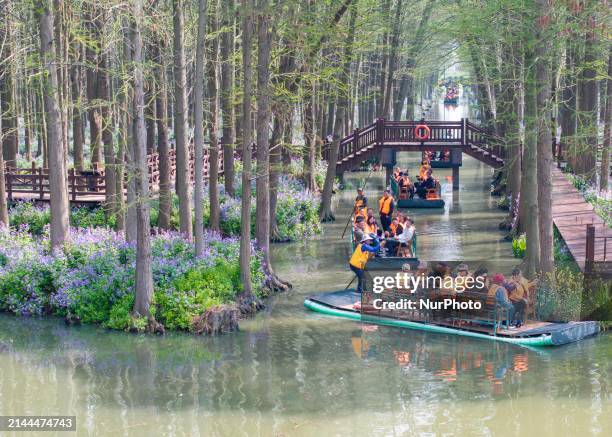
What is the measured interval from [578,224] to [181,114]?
35.7ft

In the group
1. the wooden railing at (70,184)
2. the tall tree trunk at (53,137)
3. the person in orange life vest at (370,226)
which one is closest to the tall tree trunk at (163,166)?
the tall tree trunk at (53,137)

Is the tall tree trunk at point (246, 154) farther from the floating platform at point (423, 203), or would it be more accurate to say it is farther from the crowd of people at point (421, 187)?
the crowd of people at point (421, 187)

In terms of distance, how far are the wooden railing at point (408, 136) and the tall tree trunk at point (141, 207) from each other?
2542 cm

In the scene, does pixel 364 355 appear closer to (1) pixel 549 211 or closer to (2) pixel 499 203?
(1) pixel 549 211

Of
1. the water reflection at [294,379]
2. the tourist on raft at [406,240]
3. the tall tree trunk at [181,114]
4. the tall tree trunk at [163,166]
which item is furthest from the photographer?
the tall tree trunk at [163,166]

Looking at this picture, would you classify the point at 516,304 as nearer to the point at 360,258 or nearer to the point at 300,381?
the point at 360,258

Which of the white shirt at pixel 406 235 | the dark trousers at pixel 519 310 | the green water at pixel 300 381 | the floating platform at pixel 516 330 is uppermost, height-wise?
the white shirt at pixel 406 235

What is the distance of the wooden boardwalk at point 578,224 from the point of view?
66.3ft

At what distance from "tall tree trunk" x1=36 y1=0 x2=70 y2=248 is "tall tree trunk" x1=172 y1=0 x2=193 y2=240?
2.78 m

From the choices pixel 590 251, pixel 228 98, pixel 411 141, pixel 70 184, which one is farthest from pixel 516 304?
pixel 411 141

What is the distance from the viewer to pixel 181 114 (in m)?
22.2

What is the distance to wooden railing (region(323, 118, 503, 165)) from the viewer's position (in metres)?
43.3

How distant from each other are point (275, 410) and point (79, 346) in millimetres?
5571

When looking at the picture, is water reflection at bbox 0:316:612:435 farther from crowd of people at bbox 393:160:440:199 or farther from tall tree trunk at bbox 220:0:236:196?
crowd of people at bbox 393:160:440:199
